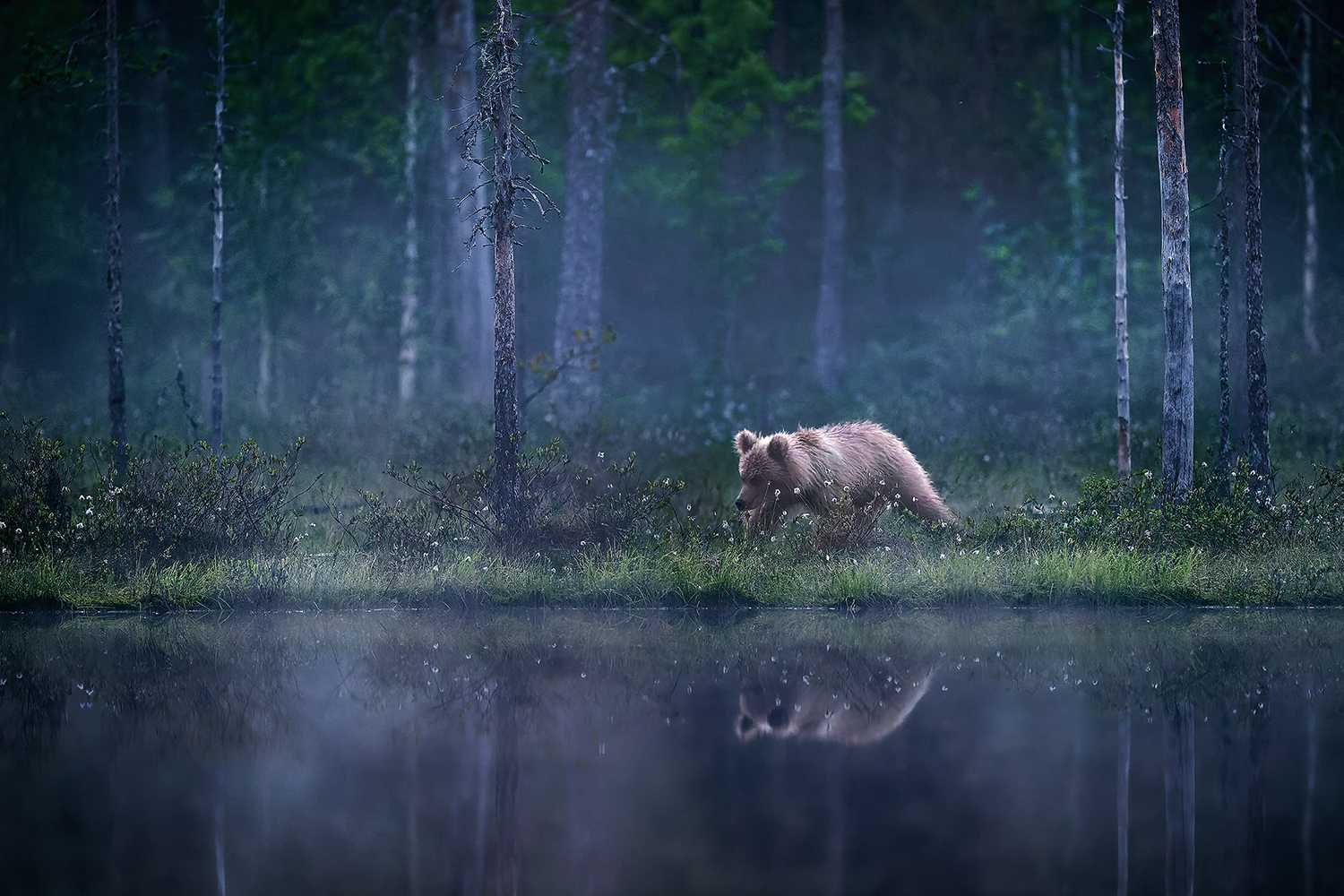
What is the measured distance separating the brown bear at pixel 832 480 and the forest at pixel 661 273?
0.43 m

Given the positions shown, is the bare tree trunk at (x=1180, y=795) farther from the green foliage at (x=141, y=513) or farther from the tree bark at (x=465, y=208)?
the tree bark at (x=465, y=208)

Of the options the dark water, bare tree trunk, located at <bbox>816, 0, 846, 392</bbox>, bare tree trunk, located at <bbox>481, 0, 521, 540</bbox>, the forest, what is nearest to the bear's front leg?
the forest

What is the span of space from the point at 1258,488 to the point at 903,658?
6549 mm

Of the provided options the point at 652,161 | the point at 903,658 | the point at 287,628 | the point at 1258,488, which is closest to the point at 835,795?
the point at 903,658

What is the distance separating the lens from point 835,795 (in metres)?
5.57

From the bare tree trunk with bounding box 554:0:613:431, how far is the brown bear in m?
8.61

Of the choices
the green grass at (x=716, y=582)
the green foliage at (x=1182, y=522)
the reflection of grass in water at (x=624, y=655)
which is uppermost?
the green foliage at (x=1182, y=522)

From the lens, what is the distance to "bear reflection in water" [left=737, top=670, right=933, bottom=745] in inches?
261

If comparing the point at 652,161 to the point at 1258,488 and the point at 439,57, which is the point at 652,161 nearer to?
the point at 439,57

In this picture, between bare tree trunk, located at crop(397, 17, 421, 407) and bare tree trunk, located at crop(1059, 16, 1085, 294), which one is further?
bare tree trunk, located at crop(1059, 16, 1085, 294)

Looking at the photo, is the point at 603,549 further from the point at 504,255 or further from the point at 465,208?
the point at 465,208

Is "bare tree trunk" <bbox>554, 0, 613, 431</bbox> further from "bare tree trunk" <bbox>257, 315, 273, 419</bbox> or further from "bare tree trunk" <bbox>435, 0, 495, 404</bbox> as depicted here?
"bare tree trunk" <bbox>257, 315, 273, 419</bbox>

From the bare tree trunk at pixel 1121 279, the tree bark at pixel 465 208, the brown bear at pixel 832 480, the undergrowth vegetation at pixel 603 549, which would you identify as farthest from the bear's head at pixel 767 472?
the tree bark at pixel 465 208

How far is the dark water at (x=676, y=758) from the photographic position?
4.84 m
